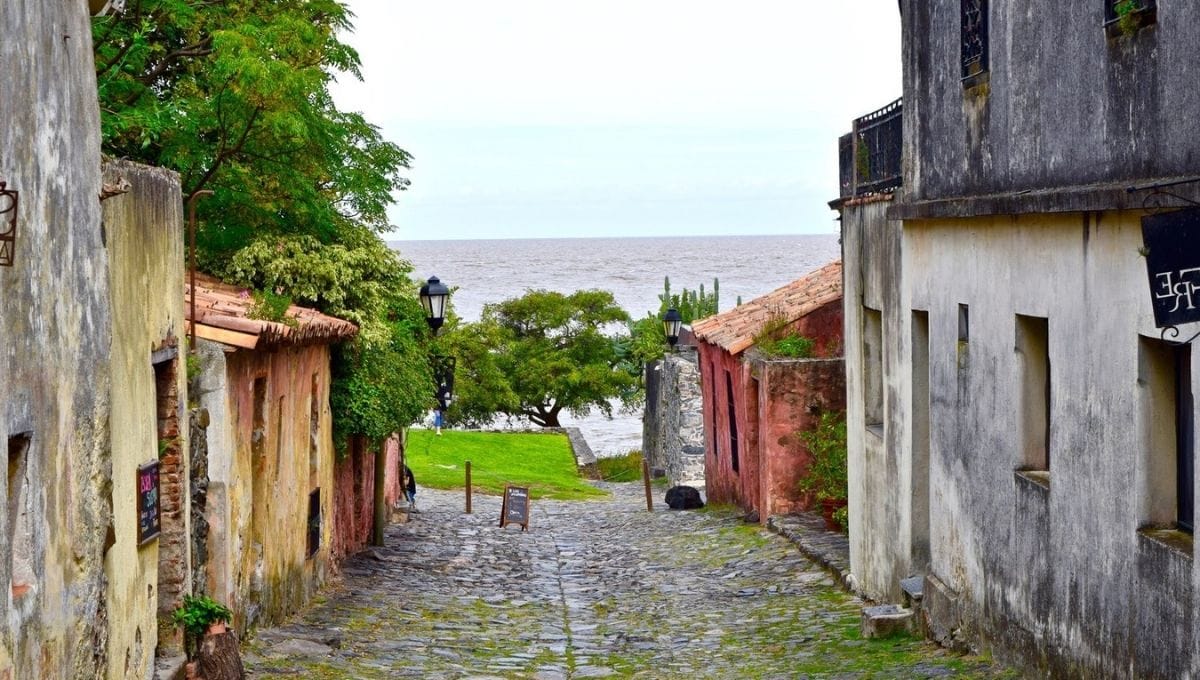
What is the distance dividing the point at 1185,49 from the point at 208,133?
40.2 feet

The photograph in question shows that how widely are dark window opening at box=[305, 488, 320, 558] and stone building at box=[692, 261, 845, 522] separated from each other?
22.7 feet

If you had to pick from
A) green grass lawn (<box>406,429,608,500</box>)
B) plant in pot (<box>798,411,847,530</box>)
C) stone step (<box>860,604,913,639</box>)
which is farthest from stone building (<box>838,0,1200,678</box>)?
green grass lawn (<box>406,429,608,500</box>)

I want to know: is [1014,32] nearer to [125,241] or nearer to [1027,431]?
[1027,431]

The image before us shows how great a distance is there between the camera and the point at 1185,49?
7828 mm

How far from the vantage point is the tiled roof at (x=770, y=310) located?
22938 millimetres

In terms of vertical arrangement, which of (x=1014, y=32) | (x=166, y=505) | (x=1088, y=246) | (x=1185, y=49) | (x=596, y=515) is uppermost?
(x=1014, y=32)

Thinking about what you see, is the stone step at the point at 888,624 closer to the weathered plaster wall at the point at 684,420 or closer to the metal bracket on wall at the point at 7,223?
the metal bracket on wall at the point at 7,223

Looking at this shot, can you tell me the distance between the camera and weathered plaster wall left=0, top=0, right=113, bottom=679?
7.13 metres

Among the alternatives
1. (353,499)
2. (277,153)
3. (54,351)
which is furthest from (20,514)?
(353,499)

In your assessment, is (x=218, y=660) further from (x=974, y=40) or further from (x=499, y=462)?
(x=499, y=462)

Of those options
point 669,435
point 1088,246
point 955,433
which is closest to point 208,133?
point 955,433

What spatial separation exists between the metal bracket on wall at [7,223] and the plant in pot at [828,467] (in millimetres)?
14102

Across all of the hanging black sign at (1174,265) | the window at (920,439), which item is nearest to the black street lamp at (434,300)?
the window at (920,439)

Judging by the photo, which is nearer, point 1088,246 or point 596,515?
point 1088,246
